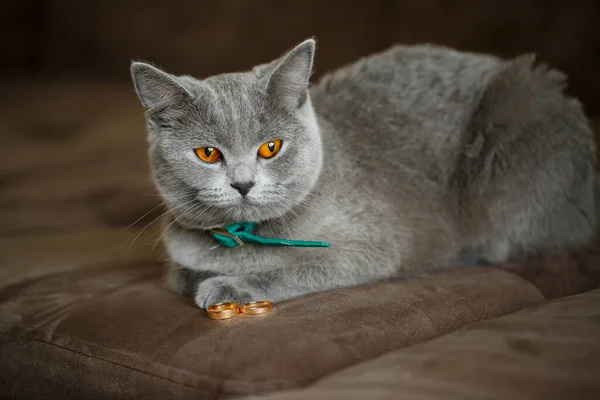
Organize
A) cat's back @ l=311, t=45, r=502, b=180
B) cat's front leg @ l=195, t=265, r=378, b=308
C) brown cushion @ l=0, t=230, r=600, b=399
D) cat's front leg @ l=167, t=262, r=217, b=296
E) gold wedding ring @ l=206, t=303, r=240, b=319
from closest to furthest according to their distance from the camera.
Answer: brown cushion @ l=0, t=230, r=600, b=399 < gold wedding ring @ l=206, t=303, r=240, b=319 < cat's front leg @ l=195, t=265, r=378, b=308 < cat's front leg @ l=167, t=262, r=217, b=296 < cat's back @ l=311, t=45, r=502, b=180

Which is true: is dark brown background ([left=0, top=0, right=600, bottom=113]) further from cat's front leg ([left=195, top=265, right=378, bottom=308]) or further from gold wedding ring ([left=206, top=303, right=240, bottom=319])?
gold wedding ring ([left=206, top=303, right=240, bottom=319])

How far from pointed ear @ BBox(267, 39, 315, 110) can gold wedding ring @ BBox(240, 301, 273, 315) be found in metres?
0.43

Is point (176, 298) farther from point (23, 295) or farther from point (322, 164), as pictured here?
point (322, 164)

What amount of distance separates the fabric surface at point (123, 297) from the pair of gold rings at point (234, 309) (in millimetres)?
17

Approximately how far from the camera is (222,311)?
1.29 metres

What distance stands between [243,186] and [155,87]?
0.92 ft

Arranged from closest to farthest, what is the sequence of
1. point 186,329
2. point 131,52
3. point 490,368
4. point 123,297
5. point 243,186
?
point 490,368 < point 186,329 < point 243,186 < point 123,297 < point 131,52

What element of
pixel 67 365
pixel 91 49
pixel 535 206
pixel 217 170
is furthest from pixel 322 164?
pixel 91 49

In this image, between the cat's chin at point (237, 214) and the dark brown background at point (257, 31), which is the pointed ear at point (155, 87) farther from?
the dark brown background at point (257, 31)

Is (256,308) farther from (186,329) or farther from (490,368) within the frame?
(490,368)

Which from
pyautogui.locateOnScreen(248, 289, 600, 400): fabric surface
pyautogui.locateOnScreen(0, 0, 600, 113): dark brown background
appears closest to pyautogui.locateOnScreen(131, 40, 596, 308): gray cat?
pyautogui.locateOnScreen(0, 0, 600, 113): dark brown background

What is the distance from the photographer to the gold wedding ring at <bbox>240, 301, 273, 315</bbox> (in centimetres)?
133

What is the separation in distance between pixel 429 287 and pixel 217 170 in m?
0.51

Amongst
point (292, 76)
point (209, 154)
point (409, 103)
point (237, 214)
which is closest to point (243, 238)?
point (237, 214)
